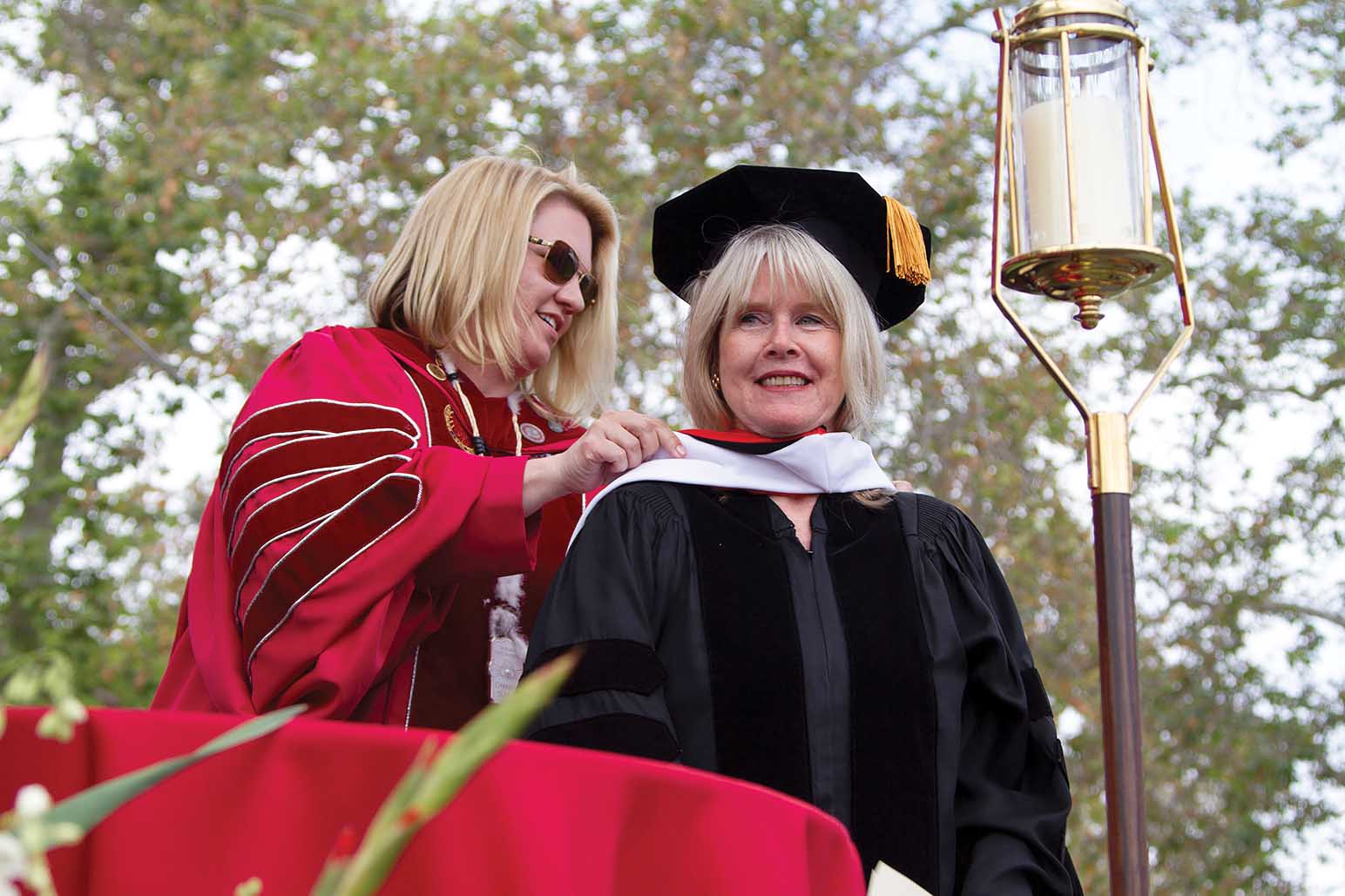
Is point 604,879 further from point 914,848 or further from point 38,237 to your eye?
point 38,237

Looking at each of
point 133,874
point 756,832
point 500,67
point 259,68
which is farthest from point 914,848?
point 259,68

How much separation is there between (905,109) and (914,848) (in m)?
6.70

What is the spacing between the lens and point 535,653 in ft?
8.49

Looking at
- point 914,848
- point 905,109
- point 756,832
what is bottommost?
point 914,848

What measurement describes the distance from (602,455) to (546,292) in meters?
0.75

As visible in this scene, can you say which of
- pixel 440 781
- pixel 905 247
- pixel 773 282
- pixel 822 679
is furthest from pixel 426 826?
pixel 905 247

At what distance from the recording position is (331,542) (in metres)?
2.90

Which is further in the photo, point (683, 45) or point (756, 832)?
point (683, 45)

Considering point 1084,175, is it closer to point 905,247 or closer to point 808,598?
point 905,247

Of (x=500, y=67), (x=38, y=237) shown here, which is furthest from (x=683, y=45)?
(x=38, y=237)

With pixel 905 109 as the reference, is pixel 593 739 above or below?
below

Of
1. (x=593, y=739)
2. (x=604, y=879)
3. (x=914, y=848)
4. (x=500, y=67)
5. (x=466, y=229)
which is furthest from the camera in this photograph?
(x=500, y=67)

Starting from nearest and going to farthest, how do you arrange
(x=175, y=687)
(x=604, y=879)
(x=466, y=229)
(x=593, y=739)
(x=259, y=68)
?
(x=604, y=879), (x=593, y=739), (x=175, y=687), (x=466, y=229), (x=259, y=68)

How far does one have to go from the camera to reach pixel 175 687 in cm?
311
